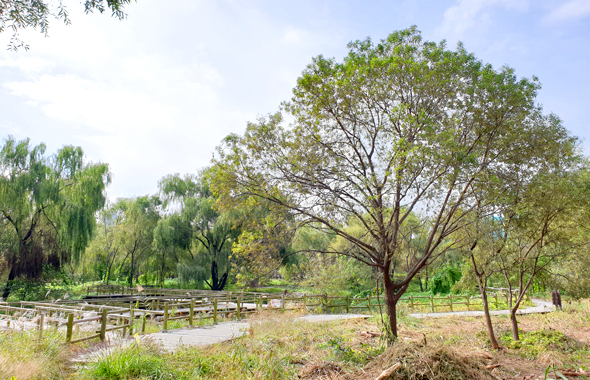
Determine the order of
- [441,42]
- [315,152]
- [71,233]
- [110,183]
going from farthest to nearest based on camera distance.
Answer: [110,183]
[71,233]
[315,152]
[441,42]

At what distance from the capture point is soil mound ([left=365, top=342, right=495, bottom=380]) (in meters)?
5.21

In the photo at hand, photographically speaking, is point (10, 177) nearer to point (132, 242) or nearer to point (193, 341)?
point (132, 242)

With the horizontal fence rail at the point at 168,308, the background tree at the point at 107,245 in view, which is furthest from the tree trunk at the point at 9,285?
the background tree at the point at 107,245

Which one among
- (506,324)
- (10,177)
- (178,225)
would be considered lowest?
(506,324)

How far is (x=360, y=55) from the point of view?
8.62 meters

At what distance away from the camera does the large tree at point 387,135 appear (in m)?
7.93

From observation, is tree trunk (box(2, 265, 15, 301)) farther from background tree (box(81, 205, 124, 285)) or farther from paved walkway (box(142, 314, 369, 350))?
paved walkway (box(142, 314, 369, 350))

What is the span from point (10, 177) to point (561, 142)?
961 inches

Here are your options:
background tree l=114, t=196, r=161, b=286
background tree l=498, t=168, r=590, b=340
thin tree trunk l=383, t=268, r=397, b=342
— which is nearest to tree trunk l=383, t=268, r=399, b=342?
thin tree trunk l=383, t=268, r=397, b=342

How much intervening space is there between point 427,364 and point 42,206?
2207 cm

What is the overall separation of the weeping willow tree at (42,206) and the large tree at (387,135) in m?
16.4

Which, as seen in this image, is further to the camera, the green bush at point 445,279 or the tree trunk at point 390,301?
the green bush at point 445,279

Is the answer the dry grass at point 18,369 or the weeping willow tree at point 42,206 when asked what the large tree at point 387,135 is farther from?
the weeping willow tree at point 42,206

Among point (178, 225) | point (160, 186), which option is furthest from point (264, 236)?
point (160, 186)
